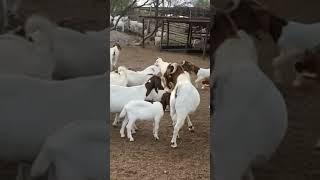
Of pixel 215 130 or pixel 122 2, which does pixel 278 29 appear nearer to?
pixel 215 130

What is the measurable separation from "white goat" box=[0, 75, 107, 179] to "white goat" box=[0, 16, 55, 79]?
3cm

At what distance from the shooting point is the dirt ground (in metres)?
3.89

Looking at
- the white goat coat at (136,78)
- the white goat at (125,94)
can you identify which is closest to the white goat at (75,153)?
the white goat at (125,94)

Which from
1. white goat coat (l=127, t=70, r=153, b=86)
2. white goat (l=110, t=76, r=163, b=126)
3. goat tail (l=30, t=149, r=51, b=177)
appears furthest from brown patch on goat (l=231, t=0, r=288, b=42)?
white goat coat (l=127, t=70, r=153, b=86)

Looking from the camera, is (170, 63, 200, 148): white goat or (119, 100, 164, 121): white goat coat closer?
(170, 63, 200, 148): white goat

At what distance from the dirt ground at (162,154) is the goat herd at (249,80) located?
219 cm

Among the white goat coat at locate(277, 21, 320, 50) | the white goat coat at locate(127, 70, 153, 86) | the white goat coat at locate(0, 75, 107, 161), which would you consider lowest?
the white goat coat at locate(127, 70, 153, 86)

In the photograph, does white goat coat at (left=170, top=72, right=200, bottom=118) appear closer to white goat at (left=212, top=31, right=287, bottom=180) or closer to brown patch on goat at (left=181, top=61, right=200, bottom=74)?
brown patch on goat at (left=181, top=61, right=200, bottom=74)

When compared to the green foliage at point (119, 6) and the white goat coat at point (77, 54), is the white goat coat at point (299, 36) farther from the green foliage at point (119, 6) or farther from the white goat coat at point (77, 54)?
the green foliage at point (119, 6)

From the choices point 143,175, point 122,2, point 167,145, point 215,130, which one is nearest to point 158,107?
point 167,145

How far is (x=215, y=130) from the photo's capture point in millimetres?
1626

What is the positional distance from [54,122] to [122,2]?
11.2m

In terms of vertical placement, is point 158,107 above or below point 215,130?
below

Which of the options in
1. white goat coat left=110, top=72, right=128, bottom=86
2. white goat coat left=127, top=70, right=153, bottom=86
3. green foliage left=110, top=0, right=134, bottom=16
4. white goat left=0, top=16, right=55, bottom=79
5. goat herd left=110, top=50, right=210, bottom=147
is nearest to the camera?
white goat left=0, top=16, right=55, bottom=79
